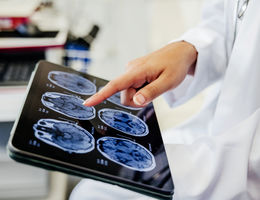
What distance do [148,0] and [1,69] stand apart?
6.16 feet

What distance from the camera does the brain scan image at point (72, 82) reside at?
0.56m

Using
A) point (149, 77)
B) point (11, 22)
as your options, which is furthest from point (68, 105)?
point (11, 22)

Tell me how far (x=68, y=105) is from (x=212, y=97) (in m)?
0.42

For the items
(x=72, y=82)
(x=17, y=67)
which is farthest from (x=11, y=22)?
(x=72, y=82)

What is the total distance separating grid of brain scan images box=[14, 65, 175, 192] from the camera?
1.31 feet

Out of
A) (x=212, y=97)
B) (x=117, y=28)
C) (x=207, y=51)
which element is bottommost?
(x=117, y=28)

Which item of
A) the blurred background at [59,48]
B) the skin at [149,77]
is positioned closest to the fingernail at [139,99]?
the skin at [149,77]

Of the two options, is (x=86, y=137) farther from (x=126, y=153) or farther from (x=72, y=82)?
(x=72, y=82)

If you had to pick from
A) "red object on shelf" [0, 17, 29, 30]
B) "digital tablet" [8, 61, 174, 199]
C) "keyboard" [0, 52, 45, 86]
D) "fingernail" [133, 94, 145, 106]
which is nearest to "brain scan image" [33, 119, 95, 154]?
"digital tablet" [8, 61, 174, 199]

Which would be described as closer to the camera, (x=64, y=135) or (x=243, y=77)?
(x=64, y=135)

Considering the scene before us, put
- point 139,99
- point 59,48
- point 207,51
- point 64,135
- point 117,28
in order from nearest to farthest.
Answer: point 64,135, point 139,99, point 207,51, point 59,48, point 117,28

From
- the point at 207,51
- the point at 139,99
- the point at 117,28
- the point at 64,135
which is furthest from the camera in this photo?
the point at 117,28

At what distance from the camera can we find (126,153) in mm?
446

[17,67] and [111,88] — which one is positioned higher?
[111,88]
